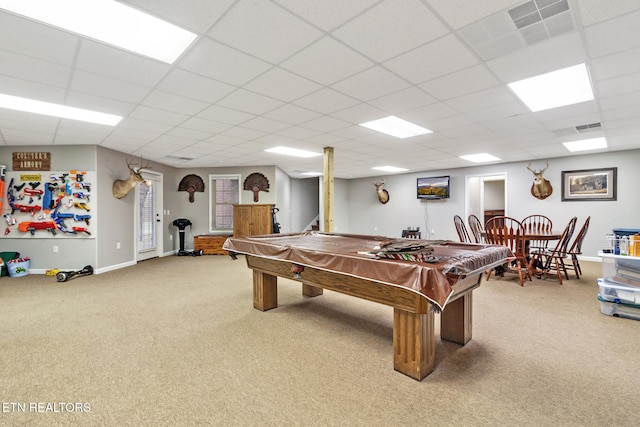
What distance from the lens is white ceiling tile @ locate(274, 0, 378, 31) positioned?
5.88 ft

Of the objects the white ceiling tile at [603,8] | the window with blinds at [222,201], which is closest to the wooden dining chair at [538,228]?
the white ceiling tile at [603,8]

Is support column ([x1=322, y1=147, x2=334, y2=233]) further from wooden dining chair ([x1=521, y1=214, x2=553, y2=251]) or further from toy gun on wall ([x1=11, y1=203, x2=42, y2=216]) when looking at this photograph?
toy gun on wall ([x1=11, y1=203, x2=42, y2=216])

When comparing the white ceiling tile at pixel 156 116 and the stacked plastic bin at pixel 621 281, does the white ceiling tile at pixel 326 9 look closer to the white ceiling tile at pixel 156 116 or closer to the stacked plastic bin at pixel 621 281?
the white ceiling tile at pixel 156 116

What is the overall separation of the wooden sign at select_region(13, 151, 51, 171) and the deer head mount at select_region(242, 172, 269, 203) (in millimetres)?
4053

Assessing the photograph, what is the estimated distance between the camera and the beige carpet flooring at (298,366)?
1657 mm

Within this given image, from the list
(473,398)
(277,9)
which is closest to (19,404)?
(473,398)

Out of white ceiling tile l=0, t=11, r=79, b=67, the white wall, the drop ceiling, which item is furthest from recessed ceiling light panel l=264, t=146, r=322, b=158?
the white wall

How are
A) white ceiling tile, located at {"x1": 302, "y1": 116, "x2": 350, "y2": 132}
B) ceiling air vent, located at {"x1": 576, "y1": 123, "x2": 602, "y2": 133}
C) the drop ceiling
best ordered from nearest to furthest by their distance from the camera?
the drop ceiling < white ceiling tile, located at {"x1": 302, "y1": 116, "x2": 350, "y2": 132} < ceiling air vent, located at {"x1": 576, "y1": 123, "x2": 602, "y2": 133}

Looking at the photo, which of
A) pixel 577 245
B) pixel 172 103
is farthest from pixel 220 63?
pixel 577 245

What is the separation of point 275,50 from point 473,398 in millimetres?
2813

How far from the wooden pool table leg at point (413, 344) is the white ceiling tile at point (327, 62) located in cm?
205

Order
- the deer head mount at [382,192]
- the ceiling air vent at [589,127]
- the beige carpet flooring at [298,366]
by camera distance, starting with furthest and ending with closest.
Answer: the deer head mount at [382,192], the ceiling air vent at [589,127], the beige carpet flooring at [298,366]

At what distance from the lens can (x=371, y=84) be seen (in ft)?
9.68

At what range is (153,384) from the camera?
194 cm
